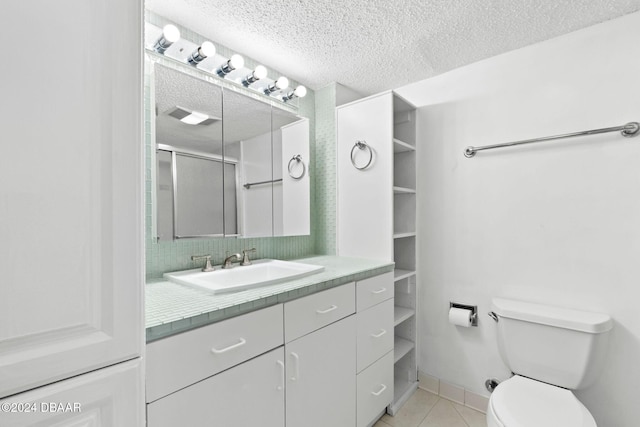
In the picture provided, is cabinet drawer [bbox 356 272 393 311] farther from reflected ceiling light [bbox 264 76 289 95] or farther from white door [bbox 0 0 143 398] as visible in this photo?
reflected ceiling light [bbox 264 76 289 95]

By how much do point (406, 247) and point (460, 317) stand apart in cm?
58

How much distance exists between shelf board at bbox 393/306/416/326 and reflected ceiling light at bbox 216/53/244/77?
1.81 meters

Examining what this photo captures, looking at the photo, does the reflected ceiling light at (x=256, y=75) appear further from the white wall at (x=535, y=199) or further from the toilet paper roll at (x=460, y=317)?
the toilet paper roll at (x=460, y=317)

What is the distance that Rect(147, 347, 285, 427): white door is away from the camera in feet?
2.63

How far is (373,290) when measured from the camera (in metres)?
1.60

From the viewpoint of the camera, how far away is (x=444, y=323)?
194cm

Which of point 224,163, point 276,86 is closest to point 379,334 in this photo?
point 224,163

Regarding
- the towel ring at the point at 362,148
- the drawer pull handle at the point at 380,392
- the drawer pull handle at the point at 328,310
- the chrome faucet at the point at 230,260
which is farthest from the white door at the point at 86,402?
the towel ring at the point at 362,148

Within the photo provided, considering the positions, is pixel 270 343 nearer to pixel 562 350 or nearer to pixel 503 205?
pixel 562 350

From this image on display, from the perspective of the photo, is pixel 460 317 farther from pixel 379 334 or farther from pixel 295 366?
pixel 295 366

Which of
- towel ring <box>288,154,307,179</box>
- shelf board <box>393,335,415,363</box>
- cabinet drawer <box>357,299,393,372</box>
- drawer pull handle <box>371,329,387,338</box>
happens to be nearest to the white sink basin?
cabinet drawer <box>357,299,393,372</box>

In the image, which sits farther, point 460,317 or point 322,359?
point 460,317

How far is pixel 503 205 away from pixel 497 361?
37.8 inches

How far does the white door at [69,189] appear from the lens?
511 mm
